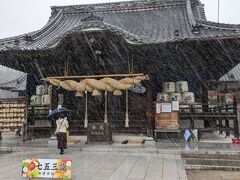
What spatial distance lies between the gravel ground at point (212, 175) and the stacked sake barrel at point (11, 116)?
30.5 feet

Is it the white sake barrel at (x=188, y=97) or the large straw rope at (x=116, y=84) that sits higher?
the large straw rope at (x=116, y=84)

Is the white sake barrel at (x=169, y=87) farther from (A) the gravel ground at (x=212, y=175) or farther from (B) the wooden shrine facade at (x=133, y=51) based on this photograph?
(A) the gravel ground at (x=212, y=175)

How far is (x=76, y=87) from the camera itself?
41.6ft

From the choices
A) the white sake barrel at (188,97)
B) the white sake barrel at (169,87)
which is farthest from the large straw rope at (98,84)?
the white sake barrel at (188,97)

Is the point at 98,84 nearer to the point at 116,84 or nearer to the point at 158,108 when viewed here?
the point at 116,84

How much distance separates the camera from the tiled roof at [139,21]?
1373 cm

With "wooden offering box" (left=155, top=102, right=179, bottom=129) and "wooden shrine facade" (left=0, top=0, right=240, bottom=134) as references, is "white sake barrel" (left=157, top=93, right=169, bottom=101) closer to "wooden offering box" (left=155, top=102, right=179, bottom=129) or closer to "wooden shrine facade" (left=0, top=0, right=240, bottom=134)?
"wooden shrine facade" (left=0, top=0, right=240, bottom=134)

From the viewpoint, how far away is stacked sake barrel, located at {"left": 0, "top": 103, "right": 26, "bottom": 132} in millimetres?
13250

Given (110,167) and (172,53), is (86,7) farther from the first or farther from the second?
(110,167)

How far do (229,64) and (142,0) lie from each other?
8.51 m

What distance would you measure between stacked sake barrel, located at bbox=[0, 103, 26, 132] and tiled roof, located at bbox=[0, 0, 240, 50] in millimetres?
3157

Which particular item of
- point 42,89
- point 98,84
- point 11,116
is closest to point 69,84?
point 98,84

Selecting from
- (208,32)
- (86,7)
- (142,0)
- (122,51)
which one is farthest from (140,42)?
(86,7)

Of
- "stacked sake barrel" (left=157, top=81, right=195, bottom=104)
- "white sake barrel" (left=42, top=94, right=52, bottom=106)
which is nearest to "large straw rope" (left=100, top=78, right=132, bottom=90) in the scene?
"stacked sake barrel" (left=157, top=81, right=195, bottom=104)
